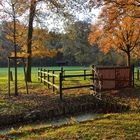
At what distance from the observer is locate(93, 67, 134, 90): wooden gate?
21.6 meters

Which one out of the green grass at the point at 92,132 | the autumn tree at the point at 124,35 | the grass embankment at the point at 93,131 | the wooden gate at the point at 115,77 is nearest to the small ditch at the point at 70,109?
the grass embankment at the point at 93,131

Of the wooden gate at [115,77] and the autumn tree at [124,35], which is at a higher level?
the autumn tree at [124,35]

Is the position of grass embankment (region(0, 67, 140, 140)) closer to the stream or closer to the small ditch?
the stream

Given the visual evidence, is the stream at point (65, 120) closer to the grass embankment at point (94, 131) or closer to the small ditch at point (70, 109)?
the small ditch at point (70, 109)

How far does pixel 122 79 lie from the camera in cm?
2277

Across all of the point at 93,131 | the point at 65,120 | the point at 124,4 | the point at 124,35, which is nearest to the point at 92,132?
the point at 93,131

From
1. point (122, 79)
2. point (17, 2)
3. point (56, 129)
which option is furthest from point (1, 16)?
point (56, 129)

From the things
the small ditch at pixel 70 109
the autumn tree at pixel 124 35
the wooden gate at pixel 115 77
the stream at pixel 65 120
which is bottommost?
the stream at pixel 65 120

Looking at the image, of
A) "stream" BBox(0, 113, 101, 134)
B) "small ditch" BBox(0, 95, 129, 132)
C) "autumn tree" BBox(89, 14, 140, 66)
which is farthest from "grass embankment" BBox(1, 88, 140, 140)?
"autumn tree" BBox(89, 14, 140, 66)

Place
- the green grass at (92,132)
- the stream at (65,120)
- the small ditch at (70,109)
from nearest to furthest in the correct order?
the green grass at (92,132) < the stream at (65,120) < the small ditch at (70,109)

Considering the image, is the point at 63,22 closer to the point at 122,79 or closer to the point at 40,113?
the point at 122,79

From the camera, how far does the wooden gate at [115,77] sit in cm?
2158

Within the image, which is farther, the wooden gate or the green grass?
the wooden gate

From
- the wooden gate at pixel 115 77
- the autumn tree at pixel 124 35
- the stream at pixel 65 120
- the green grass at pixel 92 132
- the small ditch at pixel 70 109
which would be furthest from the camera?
the autumn tree at pixel 124 35
